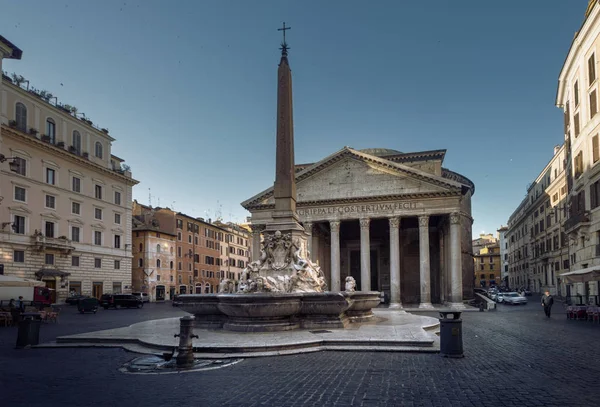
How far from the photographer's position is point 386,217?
39.7m

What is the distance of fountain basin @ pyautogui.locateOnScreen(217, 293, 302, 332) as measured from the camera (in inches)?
504

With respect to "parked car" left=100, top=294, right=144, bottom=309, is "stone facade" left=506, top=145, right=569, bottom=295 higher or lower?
higher

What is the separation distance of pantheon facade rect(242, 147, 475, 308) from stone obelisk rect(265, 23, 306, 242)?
20214 millimetres

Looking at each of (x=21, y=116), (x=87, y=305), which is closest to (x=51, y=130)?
(x=21, y=116)

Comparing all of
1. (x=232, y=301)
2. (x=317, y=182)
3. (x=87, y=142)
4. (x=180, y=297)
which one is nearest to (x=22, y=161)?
(x=87, y=142)

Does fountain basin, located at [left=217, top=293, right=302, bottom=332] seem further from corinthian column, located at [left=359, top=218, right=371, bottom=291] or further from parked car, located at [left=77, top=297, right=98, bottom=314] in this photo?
corinthian column, located at [left=359, top=218, right=371, bottom=291]

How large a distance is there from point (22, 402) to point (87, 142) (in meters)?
39.7

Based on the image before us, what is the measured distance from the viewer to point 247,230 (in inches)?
3472

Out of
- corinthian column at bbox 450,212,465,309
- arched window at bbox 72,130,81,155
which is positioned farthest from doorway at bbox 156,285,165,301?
corinthian column at bbox 450,212,465,309

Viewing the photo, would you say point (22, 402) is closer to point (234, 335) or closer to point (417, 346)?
point (234, 335)

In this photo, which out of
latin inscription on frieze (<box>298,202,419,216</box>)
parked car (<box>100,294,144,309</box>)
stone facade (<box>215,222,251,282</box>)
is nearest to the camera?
parked car (<box>100,294,144,309</box>)

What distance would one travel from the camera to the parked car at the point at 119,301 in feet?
128

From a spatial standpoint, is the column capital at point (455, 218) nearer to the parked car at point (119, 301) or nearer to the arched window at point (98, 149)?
the parked car at point (119, 301)

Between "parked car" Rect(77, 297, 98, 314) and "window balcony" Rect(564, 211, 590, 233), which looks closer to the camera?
"window balcony" Rect(564, 211, 590, 233)
